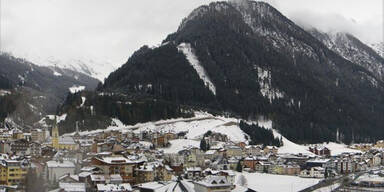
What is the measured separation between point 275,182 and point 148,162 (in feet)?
51.6

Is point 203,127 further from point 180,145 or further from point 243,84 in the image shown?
point 243,84

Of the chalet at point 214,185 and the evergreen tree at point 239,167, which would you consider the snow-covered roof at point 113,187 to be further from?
the evergreen tree at point 239,167

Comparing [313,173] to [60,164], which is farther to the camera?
[313,173]

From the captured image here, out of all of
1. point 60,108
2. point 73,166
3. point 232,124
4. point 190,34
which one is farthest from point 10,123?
point 190,34

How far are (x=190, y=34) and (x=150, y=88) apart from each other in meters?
48.6

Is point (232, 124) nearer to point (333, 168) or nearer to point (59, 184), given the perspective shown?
point (333, 168)

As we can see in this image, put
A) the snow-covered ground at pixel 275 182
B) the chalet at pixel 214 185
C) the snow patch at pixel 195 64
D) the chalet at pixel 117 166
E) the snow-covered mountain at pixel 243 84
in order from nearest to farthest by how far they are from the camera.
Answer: the chalet at pixel 214 185 → the chalet at pixel 117 166 → the snow-covered ground at pixel 275 182 → the snow-covered mountain at pixel 243 84 → the snow patch at pixel 195 64

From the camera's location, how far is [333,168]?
90.1m

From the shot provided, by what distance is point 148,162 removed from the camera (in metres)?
72.1

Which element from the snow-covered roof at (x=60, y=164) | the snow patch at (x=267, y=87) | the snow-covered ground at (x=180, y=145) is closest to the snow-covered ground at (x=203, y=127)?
the snow-covered ground at (x=180, y=145)

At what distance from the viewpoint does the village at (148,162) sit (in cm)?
5884

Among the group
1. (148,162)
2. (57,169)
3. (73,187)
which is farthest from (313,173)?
(73,187)

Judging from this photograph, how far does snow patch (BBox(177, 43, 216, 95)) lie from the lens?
15980 cm

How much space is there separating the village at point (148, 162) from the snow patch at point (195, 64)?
47.6 m
